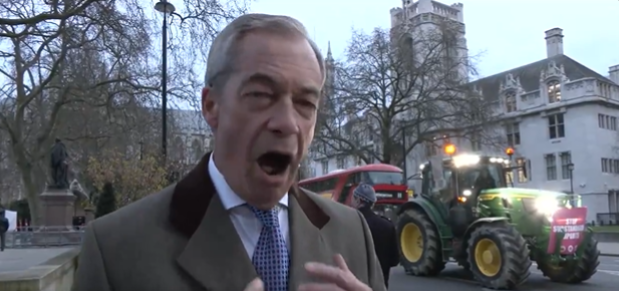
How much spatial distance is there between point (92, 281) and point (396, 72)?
30.8 m

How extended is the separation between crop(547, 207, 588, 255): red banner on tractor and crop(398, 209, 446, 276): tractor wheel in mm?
2321

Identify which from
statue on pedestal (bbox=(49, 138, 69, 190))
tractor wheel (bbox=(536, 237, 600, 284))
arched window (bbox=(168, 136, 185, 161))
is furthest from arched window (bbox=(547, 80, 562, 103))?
statue on pedestal (bbox=(49, 138, 69, 190))

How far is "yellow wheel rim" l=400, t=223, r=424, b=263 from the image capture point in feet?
41.2

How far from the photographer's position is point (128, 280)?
3.94 ft

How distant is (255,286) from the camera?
1178 mm

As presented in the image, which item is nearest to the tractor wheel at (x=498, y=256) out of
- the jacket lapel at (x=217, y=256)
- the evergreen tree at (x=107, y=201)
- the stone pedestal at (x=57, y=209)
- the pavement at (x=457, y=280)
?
the pavement at (x=457, y=280)

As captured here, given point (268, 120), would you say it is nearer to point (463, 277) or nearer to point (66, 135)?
point (463, 277)

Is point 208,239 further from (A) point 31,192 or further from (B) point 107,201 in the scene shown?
(A) point 31,192

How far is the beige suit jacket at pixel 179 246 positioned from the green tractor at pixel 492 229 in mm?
8888

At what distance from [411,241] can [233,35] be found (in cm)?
1208

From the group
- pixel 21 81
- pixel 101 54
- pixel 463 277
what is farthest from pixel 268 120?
pixel 21 81

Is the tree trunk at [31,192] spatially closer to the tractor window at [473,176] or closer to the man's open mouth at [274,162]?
the tractor window at [473,176]

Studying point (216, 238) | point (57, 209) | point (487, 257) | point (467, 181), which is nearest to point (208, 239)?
point (216, 238)

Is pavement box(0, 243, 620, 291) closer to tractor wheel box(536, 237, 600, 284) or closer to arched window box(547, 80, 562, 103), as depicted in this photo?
tractor wheel box(536, 237, 600, 284)
